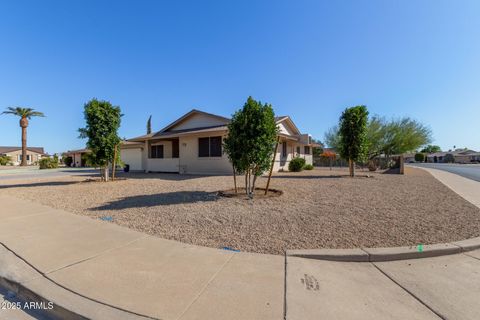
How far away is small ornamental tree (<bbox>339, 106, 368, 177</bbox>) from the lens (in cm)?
1380

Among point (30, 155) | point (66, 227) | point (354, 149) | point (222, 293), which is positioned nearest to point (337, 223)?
point (222, 293)

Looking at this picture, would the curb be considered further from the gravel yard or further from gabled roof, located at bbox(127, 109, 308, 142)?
gabled roof, located at bbox(127, 109, 308, 142)

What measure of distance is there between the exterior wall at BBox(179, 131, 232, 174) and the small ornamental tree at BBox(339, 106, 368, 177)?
25.2 ft

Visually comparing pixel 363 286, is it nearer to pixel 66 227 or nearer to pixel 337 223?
pixel 337 223

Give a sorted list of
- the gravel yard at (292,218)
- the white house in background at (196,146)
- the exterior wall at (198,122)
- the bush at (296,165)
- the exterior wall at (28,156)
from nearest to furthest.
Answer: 1. the gravel yard at (292,218)
2. the white house in background at (196,146)
3. the exterior wall at (198,122)
4. the bush at (296,165)
5. the exterior wall at (28,156)

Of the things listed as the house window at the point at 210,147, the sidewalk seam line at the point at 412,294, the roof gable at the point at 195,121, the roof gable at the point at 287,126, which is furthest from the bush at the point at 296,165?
the sidewalk seam line at the point at 412,294

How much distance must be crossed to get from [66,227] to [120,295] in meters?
3.34

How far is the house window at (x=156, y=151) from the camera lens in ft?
66.9

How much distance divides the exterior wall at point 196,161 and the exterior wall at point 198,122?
1.74 metres

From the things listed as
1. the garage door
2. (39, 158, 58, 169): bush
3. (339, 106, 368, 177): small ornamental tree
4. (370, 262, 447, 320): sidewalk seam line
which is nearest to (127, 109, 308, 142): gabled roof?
the garage door

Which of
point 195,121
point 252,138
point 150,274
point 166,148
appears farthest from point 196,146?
point 150,274

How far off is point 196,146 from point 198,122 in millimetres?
2564

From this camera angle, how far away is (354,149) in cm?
1396

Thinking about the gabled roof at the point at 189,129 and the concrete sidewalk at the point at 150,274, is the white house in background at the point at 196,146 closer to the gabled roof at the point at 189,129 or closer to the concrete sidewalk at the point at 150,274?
the gabled roof at the point at 189,129
